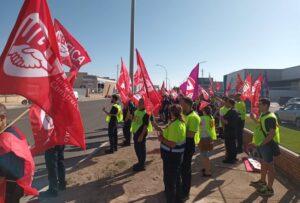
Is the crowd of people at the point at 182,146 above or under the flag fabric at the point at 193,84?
under

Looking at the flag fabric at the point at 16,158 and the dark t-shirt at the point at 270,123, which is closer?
the flag fabric at the point at 16,158

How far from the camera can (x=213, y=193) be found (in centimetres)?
686

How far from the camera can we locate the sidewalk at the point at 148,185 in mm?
6594

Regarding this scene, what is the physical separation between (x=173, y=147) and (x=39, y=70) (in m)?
2.50

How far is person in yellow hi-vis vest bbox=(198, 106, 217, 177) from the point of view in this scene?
804 centimetres

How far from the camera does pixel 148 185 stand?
735cm

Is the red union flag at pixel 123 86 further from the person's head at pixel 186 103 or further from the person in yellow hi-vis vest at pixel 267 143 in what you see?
the person in yellow hi-vis vest at pixel 267 143

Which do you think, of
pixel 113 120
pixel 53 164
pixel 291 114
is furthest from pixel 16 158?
pixel 291 114

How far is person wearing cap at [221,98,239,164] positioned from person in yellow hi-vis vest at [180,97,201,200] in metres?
3.07

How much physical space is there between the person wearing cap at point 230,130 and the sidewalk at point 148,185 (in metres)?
0.27

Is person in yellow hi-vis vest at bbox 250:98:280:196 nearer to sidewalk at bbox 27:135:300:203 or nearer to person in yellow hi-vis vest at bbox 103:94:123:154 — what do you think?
sidewalk at bbox 27:135:300:203

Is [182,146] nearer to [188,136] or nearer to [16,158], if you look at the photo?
[188,136]

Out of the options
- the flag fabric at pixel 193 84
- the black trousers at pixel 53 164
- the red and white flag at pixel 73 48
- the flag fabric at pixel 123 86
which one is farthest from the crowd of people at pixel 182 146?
the flag fabric at pixel 123 86

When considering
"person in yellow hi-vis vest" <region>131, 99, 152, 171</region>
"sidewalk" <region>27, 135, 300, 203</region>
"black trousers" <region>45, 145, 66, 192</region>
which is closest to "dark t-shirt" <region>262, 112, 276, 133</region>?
"sidewalk" <region>27, 135, 300, 203</region>
